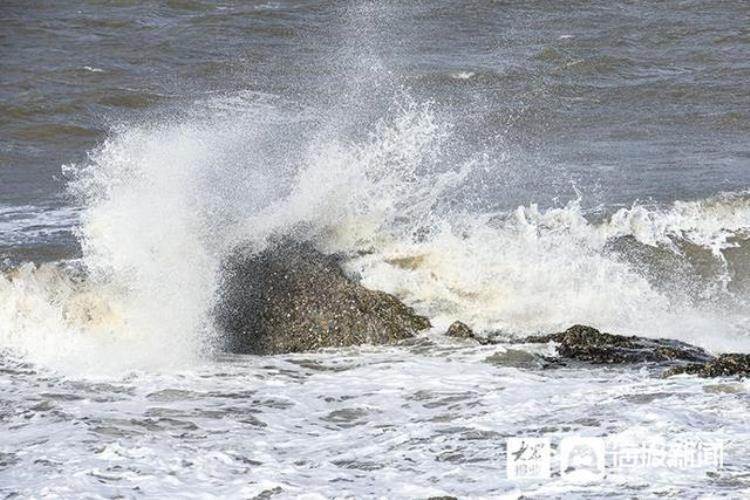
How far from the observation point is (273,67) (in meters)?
19.2

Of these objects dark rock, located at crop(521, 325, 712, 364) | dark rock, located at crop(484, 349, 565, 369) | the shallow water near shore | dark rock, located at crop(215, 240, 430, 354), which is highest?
dark rock, located at crop(215, 240, 430, 354)

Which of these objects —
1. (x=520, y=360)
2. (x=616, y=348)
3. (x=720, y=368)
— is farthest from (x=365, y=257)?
(x=720, y=368)

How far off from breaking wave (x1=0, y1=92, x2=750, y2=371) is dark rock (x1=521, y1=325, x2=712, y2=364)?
70cm

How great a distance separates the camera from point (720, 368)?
7945 mm

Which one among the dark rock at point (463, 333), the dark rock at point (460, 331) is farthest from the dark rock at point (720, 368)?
the dark rock at point (460, 331)

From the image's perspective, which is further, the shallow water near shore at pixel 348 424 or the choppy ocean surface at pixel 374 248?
the choppy ocean surface at pixel 374 248

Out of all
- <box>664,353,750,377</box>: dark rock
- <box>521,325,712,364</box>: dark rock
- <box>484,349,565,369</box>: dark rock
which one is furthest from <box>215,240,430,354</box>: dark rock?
<box>664,353,750,377</box>: dark rock

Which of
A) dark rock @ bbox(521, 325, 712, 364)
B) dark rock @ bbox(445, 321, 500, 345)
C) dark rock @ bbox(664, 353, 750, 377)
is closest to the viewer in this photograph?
dark rock @ bbox(664, 353, 750, 377)

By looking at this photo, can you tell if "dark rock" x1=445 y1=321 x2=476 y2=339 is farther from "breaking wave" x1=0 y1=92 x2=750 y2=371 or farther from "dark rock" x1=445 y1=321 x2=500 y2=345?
"breaking wave" x1=0 y1=92 x2=750 y2=371

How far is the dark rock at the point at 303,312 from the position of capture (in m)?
9.05

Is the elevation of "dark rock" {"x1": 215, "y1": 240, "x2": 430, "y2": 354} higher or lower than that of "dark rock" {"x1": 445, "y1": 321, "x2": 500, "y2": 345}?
higher

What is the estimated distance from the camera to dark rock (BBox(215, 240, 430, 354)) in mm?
9047

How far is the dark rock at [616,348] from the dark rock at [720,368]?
0.34m

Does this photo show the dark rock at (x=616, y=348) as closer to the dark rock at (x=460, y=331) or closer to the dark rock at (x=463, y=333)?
the dark rock at (x=463, y=333)
